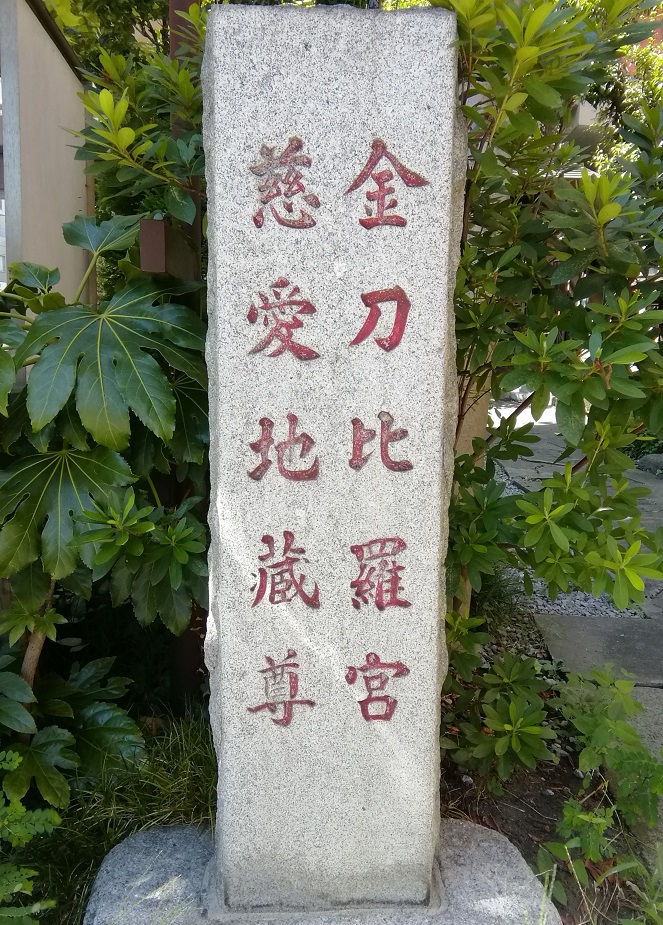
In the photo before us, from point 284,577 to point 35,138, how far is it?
206 centimetres

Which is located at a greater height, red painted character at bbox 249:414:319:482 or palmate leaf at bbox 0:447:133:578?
red painted character at bbox 249:414:319:482

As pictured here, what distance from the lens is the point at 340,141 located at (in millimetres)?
1411

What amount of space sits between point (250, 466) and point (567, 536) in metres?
0.78

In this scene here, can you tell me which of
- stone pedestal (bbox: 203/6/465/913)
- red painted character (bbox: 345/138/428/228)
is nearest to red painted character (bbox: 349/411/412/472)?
stone pedestal (bbox: 203/6/465/913)

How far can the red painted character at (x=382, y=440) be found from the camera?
1.51m

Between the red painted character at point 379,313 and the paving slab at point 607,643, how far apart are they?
2.14 m

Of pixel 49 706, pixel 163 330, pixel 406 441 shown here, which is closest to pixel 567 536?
pixel 406 441

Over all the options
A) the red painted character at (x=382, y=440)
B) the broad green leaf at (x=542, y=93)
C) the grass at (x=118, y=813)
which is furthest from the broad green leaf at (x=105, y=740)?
the broad green leaf at (x=542, y=93)

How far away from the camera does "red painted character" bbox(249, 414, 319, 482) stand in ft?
4.93

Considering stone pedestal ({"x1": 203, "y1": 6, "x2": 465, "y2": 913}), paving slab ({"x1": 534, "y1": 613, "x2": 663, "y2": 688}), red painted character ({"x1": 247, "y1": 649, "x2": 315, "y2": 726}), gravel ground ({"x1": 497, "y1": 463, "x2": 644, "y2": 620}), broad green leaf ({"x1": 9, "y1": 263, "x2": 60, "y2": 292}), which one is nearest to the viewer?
stone pedestal ({"x1": 203, "y1": 6, "x2": 465, "y2": 913})

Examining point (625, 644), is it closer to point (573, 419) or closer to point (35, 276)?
point (573, 419)

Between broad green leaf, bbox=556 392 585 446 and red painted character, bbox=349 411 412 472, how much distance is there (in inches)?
16.8

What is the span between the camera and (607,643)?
3.38m

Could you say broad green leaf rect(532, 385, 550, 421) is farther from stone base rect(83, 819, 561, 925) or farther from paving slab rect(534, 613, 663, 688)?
paving slab rect(534, 613, 663, 688)
